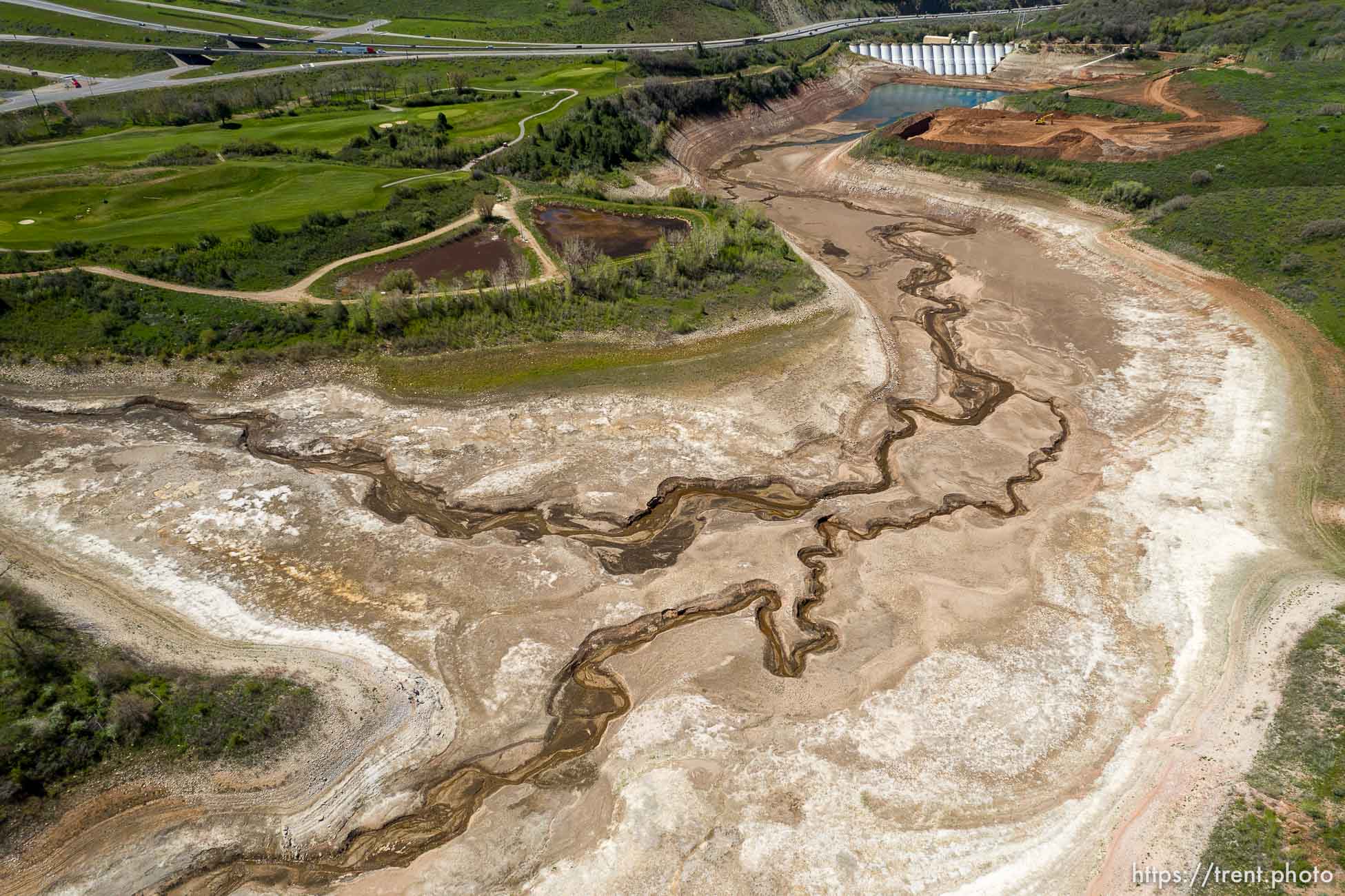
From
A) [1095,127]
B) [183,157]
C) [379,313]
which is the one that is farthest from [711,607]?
[1095,127]

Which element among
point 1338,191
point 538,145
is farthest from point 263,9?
point 1338,191

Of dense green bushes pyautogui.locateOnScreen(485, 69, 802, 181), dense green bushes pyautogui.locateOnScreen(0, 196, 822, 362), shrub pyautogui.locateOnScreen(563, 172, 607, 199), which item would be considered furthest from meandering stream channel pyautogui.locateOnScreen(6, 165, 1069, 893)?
dense green bushes pyautogui.locateOnScreen(485, 69, 802, 181)

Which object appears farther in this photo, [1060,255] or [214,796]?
[1060,255]

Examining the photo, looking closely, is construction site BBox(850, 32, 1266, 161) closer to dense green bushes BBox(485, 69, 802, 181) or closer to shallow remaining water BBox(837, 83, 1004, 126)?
shallow remaining water BBox(837, 83, 1004, 126)

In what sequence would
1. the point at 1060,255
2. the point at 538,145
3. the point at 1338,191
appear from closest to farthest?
1. the point at 1338,191
2. the point at 1060,255
3. the point at 538,145

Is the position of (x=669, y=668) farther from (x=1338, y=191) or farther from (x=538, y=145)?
(x=1338, y=191)

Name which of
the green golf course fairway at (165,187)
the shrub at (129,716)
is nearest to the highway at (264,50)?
the green golf course fairway at (165,187)

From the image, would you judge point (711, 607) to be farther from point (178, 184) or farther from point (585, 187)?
point (178, 184)
